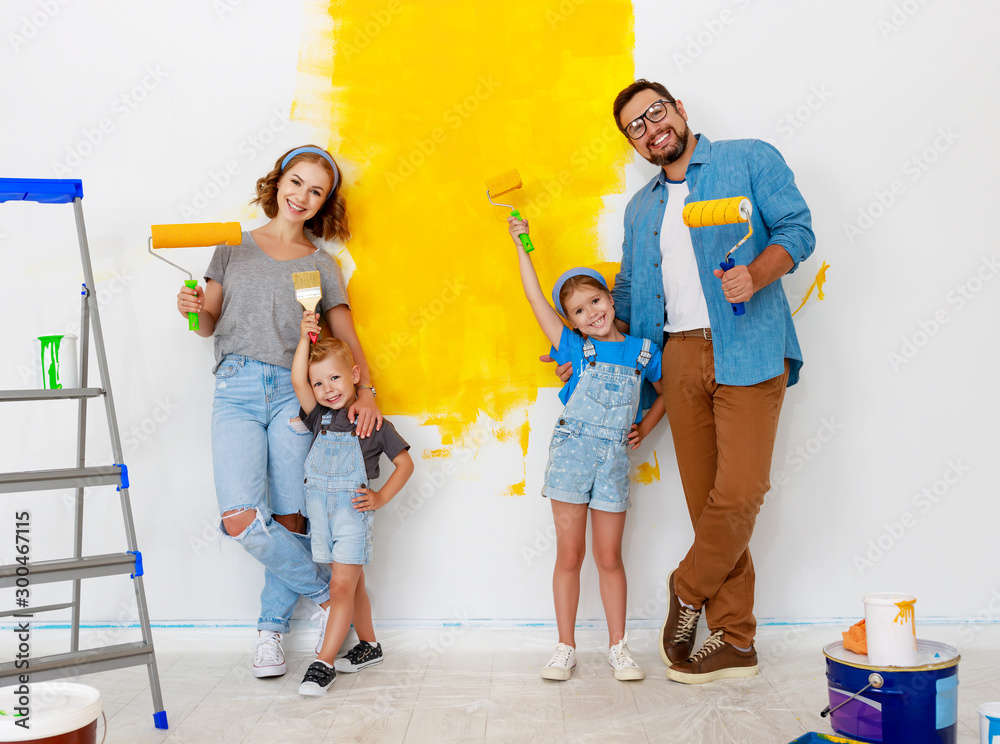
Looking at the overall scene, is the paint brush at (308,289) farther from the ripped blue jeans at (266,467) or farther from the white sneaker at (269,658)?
the white sneaker at (269,658)

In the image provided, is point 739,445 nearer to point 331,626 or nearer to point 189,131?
point 331,626

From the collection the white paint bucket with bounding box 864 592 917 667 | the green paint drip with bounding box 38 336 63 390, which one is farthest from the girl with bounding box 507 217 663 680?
the green paint drip with bounding box 38 336 63 390

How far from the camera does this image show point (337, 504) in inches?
85.6

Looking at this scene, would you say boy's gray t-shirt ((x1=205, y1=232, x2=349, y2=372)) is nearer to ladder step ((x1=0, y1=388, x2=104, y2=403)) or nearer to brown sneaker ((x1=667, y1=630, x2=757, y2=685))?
ladder step ((x1=0, y1=388, x2=104, y2=403))

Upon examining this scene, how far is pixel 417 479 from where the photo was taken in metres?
2.44

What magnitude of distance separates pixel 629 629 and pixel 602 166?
1434mm

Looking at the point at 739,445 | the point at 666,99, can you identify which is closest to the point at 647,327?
the point at 739,445

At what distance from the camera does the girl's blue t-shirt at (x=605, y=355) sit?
7.16 feet

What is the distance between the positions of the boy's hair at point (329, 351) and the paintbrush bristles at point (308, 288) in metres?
0.11

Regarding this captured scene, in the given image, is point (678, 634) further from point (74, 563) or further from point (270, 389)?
point (74, 563)

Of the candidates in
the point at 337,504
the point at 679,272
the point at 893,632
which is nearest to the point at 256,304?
the point at 337,504

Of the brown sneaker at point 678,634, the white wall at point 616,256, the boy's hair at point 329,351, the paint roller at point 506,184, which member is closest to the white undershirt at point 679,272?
the white wall at point 616,256

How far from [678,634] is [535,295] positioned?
1054 millimetres

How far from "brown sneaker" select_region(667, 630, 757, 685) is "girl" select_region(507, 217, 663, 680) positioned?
0.39 ft
